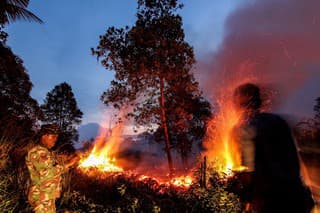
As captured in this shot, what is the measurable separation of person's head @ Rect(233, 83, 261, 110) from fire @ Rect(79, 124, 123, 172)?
9121mm

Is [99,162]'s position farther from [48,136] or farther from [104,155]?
[48,136]

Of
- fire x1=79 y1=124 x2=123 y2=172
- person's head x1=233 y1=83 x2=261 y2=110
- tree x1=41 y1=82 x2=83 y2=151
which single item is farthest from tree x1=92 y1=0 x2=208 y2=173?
tree x1=41 y1=82 x2=83 y2=151

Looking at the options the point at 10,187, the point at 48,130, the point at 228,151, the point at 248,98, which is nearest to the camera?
the point at 248,98

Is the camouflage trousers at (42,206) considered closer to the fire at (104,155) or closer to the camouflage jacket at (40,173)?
the camouflage jacket at (40,173)

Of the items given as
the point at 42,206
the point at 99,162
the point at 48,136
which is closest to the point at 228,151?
the point at 48,136

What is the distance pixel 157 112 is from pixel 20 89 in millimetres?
7562

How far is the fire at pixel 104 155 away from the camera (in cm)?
1214

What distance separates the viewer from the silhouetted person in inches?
103

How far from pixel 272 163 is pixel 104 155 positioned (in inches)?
515

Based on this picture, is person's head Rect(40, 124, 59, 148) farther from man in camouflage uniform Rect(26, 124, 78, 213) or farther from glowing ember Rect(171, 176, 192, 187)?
glowing ember Rect(171, 176, 192, 187)

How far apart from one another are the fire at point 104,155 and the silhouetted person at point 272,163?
30.2 ft

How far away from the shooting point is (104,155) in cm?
1497

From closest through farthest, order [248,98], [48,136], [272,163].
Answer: [272,163] → [248,98] → [48,136]

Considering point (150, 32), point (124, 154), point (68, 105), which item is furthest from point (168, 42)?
point (68, 105)
